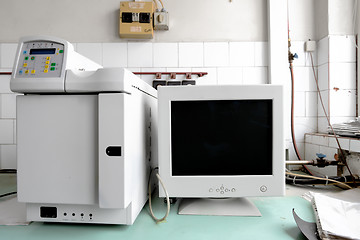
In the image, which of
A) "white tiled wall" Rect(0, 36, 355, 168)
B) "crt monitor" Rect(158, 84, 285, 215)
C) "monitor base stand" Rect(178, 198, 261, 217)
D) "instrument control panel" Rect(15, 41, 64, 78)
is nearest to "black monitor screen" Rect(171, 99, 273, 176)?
"crt monitor" Rect(158, 84, 285, 215)

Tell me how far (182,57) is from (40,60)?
101 centimetres

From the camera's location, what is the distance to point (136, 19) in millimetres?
1476

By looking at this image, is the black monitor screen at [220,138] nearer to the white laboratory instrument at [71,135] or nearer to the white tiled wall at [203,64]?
the white laboratory instrument at [71,135]

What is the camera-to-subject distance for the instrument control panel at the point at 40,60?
662 millimetres

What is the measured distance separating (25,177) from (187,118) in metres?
0.52

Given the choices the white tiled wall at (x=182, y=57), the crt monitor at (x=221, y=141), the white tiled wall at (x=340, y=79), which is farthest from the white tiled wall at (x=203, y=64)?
the crt monitor at (x=221, y=141)

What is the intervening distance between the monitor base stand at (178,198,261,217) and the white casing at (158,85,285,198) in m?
0.07

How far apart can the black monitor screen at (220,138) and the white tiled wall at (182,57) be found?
2.62ft

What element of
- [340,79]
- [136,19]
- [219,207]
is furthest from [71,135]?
[340,79]

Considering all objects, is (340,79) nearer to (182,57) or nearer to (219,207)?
(182,57)

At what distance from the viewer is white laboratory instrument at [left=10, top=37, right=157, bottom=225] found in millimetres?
646

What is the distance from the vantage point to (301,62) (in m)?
1.55

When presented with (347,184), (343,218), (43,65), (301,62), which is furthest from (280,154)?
(301,62)

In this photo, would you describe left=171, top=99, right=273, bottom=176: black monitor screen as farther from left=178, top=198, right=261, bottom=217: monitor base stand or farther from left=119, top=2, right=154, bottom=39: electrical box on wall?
left=119, top=2, right=154, bottom=39: electrical box on wall
